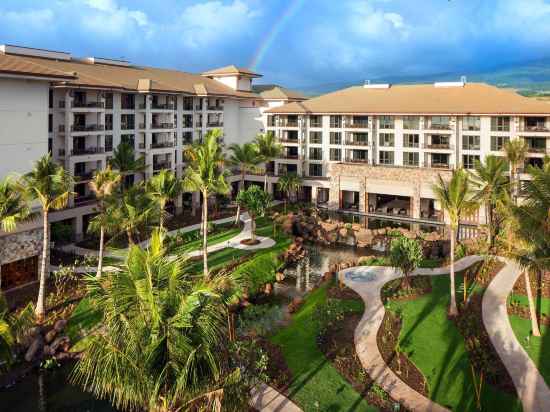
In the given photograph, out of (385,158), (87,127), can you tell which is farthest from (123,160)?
(385,158)

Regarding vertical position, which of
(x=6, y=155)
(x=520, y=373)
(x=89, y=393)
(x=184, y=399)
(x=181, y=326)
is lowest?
(x=89, y=393)

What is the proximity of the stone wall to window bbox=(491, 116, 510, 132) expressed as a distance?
45.6m

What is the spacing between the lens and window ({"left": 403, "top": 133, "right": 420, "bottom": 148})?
5909 centimetres

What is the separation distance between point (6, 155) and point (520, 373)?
3290 cm

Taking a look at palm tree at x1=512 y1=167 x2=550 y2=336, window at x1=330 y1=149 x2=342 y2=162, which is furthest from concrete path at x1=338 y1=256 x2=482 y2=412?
window at x1=330 y1=149 x2=342 y2=162

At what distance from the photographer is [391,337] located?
24672mm

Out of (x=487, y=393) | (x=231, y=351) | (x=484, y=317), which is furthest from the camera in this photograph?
(x=484, y=317)

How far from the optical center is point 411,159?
59.8 m

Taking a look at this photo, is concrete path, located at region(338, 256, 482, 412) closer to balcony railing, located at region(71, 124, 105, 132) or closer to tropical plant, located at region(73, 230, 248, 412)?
tropical plant, located at region(73, 230, 248, 412)

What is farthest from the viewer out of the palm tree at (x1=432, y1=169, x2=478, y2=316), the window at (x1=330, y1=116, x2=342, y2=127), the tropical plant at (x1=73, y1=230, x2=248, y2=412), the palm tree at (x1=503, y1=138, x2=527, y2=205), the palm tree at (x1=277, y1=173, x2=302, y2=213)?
the window at (x1=330, y1=116, x2=342, y2=127)

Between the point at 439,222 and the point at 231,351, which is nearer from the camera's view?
the point at 231,351

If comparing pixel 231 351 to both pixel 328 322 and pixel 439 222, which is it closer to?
pixel 328 322

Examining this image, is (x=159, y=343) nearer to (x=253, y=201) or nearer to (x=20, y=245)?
(x=20, y=245)

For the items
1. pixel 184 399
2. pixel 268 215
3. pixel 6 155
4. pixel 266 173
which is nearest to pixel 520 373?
pixel 184 399
